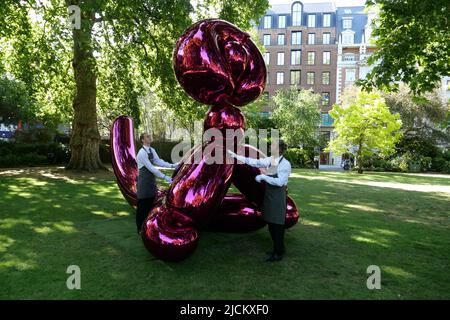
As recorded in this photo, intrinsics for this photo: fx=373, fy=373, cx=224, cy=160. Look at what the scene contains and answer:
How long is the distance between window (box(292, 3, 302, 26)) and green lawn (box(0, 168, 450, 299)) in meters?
53.2

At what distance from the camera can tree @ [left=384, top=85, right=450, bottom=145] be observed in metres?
35.4

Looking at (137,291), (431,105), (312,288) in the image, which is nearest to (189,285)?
(137,291)

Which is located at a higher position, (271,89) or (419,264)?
(271,89)

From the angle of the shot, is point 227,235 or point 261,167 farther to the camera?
point 227,235

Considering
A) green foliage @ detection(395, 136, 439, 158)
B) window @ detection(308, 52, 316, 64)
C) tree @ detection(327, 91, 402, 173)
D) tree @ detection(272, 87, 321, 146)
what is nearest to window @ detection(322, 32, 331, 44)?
window @ detection(308, 52, 316, 64)

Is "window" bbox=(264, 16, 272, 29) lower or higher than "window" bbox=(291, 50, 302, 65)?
higher

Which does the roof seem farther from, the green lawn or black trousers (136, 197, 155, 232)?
black trousers (136, 197, 155, 232)

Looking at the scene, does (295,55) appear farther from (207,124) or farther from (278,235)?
(278,235)

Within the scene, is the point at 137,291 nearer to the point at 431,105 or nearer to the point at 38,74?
the point at 38,74

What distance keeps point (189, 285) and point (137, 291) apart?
664 mm

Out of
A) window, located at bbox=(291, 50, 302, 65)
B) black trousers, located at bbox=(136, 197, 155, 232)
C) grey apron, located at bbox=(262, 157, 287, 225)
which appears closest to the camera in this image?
grey apron, located at bbox=(262, 157, 287, 225)

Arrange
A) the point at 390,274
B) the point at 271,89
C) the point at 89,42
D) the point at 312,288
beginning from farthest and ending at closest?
the point at 271,89 → the point at 89,42 → the point at 390,274 → the point at 312,288

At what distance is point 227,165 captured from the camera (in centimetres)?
559

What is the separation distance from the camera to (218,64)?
211 inches
